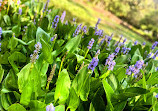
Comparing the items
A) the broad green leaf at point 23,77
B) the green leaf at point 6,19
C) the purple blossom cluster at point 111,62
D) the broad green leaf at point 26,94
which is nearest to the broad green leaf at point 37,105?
the broad green leaf at point 26,94

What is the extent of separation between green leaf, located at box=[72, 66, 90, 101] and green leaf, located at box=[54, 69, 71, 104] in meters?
0.08

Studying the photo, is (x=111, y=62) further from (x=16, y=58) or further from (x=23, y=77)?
(x=16, y=58)

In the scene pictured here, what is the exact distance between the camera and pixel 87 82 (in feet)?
4.19

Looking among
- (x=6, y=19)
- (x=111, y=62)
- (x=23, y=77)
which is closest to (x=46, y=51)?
(x=23, y=77)

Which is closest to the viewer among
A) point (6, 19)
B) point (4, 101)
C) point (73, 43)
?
point (4, 101)

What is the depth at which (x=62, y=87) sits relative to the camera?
121 centimetres

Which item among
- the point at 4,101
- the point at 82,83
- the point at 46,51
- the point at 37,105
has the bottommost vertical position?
the point at 4,101

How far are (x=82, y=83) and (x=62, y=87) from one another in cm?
16

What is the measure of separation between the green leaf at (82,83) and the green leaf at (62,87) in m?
0.08

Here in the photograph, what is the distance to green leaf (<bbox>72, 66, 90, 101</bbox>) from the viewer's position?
1.27 metres

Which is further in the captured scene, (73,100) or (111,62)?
(111,62)

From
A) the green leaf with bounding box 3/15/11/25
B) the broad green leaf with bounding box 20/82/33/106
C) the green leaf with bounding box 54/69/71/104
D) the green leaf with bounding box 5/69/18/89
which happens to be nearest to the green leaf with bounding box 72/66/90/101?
the green leaf with bounding box 54/69/71/104

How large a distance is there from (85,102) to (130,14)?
25.5 m

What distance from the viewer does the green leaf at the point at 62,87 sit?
3.88 ft
